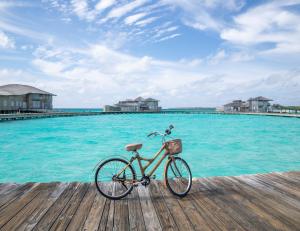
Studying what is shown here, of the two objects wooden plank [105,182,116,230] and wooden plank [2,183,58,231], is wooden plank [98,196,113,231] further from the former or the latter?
wooden plank [2,183,58,231]

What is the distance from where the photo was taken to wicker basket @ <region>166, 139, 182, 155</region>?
3473 mm

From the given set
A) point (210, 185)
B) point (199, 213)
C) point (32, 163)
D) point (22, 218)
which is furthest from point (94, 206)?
point (32, 163)

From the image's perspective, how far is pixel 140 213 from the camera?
9.77 feet

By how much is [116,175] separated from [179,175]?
40.0 inches

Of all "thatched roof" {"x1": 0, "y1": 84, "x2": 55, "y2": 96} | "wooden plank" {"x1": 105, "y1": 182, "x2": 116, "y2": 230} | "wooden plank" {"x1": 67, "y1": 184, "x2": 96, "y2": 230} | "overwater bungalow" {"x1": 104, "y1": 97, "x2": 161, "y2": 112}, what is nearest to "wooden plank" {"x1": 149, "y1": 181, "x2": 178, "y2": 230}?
"wooden plank" {"x1": 105, "y1": 182, "x2": 116, "y2": 230}

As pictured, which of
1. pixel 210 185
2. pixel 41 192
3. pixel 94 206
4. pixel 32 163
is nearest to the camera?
pixel 94 206

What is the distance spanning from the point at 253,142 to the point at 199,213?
21891 mm

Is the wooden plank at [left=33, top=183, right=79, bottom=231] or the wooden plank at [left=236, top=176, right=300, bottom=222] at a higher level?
the wooden plank at [left=236, top=176, right=300, bottom=222]

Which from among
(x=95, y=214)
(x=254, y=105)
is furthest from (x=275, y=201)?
(x=254, y=105)

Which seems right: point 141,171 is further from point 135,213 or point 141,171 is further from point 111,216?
point 111,216

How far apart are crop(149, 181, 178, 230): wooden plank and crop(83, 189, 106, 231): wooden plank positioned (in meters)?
0.74

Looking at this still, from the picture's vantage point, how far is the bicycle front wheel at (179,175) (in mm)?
3576

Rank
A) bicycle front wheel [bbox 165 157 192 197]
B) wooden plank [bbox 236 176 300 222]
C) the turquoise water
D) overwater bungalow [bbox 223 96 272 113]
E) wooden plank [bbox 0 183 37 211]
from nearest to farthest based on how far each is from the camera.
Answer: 1. wooden plank [bbox 236 176 300 222]
2. wooden plank [bbox 0 183 37 211]
3. bicycle front wheel [bbox 165 157 192 197]
4. the turquoise water
5. overwater bungalow [bbox 223 96 272 113]

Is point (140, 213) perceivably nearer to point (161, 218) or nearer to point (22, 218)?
point (161, 218)
